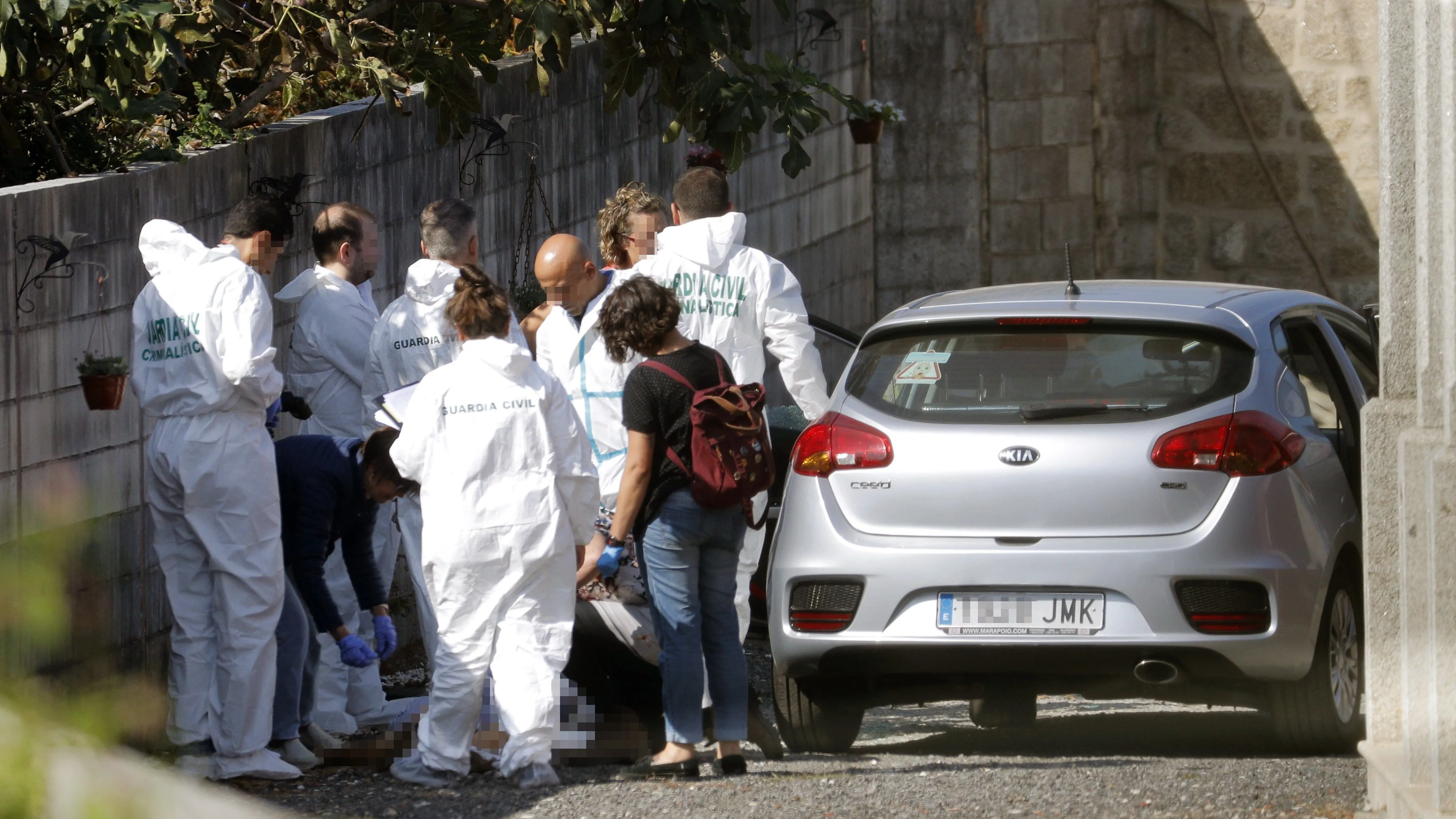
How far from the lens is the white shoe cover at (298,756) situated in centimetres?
641

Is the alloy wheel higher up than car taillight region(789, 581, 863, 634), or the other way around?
car taillight region(789, 581, 863, 634)

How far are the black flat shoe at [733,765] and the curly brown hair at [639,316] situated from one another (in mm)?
1281

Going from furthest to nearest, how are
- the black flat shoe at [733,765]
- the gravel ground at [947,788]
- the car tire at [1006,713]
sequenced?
the car tire at [1006,713] < the black flat shoe at [733,765] < the gravel ground at [947,788]

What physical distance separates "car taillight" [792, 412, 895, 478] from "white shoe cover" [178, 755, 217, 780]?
209cm

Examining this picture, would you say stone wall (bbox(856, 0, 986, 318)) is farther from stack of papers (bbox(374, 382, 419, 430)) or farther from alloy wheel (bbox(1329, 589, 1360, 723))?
stack of papers (bbox(374, 382, 419, 430))

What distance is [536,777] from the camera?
5852 millimetres

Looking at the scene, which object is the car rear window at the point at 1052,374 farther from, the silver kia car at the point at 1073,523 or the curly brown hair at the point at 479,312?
the curly brown hair at the point at 479,312

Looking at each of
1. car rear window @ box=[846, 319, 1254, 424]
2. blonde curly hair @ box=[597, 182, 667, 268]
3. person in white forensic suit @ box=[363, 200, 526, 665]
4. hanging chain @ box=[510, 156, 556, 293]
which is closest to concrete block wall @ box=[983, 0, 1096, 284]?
hanging chain @ box=[510, 156, 556, 293]

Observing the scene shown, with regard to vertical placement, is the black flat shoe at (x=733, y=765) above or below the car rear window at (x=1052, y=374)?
below

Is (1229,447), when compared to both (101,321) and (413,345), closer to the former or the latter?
(413,345)

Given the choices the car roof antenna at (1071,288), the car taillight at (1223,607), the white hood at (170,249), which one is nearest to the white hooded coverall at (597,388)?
the white hood at (170,249)

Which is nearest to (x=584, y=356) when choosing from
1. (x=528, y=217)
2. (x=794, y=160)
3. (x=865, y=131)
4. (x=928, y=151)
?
(x=528, y=217)

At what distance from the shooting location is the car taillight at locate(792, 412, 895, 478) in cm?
612

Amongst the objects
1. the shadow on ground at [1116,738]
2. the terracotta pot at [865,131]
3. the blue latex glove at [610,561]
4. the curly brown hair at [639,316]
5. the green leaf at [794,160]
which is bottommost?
the shadow on ground at [1116,738]
